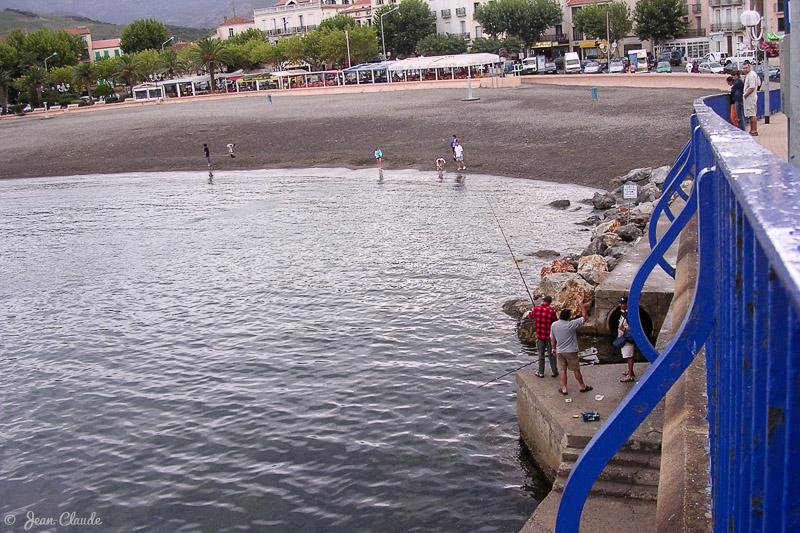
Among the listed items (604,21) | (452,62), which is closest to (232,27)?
(604,21)

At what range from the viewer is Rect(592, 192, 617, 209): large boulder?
88.3 feet

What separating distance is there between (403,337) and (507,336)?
2.05 metres

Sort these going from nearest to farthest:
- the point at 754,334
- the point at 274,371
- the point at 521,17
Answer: the point at 754,334
the point at 274,371
the point at 521,17

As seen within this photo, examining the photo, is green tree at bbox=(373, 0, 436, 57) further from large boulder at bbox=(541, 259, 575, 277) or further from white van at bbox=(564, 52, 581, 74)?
large boulder at bbox=(541, 259, 575, 277)

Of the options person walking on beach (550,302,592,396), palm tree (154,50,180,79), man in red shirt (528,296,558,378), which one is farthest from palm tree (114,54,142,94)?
person walking on beach (550,302,592,396)

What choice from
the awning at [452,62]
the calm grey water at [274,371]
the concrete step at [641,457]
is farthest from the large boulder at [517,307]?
the awning at [452,62]

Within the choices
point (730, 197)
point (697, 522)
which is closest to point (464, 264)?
point (697, 522)

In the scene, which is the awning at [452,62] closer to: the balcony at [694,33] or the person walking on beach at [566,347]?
the balcony at [694,33]

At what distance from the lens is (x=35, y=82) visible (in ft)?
304

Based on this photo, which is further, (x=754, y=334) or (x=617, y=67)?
(x=617, y=67)

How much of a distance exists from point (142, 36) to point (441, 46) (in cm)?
5238

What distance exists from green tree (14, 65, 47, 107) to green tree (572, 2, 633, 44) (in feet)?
203

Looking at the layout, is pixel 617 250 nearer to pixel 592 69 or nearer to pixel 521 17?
pixel 592 69

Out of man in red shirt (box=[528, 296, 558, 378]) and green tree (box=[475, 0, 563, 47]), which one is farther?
green tree (box=[475, 0, 563, 47])
